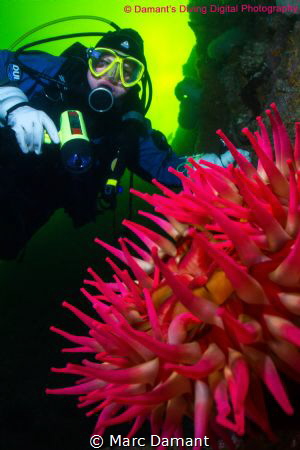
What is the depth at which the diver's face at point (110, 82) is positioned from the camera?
13.5 feet

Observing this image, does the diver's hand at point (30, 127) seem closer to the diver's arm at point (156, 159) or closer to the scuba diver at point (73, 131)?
the scuba diver at point (73, 131)

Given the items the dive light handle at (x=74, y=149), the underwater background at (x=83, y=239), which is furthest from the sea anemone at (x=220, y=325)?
the dive light handle at (x=74, y=149)

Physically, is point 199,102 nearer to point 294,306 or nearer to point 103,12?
point 294,306

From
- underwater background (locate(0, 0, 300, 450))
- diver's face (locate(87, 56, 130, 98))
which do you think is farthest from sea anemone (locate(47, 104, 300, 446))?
diver's face (locate(87, 56, 130, 98))

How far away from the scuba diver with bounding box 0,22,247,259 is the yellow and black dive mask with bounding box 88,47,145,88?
1 cm

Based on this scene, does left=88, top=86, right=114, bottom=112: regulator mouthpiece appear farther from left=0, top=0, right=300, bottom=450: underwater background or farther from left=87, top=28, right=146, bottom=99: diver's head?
left=0, top=0, right=300, bottom=450: underwater background

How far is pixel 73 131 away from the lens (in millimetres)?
3113

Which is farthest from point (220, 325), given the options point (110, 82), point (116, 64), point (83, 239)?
point (83, 239)

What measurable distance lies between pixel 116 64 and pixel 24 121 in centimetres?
163

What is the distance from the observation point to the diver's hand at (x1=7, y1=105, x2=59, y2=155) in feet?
10.1

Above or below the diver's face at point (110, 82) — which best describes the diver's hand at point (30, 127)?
below

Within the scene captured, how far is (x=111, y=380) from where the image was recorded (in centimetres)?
83

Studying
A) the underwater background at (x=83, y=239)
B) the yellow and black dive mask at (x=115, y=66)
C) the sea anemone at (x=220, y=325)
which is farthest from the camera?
the yellow and black dive mask at (x=115, y=66)

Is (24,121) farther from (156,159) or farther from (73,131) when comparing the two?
(156,159)
